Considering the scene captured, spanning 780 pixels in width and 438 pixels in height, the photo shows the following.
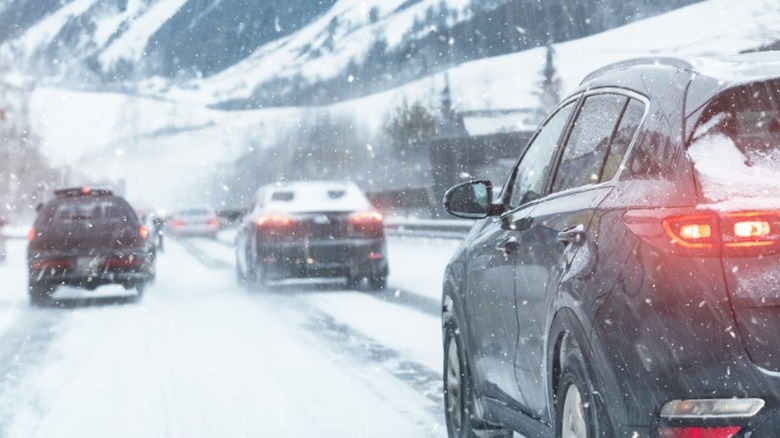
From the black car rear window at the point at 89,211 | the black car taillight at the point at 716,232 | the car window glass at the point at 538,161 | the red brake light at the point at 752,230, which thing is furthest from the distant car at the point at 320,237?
the red brake light at the point at 752,230

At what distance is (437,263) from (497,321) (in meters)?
21.0

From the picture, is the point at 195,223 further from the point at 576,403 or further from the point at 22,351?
the point at 576,403

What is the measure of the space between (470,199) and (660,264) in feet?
7.62

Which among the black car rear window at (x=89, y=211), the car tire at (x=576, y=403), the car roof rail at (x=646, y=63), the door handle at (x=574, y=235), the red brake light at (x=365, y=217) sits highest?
the car roof rail at (x=646, y=63)

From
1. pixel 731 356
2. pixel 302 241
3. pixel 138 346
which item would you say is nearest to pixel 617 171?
pixel 731 356

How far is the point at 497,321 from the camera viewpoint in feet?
19.3

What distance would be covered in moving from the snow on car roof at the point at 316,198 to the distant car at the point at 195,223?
33.7 meters

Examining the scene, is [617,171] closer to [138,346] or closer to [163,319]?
[138,346]

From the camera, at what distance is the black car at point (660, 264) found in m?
3.93

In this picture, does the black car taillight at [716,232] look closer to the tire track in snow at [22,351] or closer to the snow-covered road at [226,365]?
the snow-covered road at [226,365]

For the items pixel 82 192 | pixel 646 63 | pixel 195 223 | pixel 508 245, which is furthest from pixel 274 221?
pixel 195 223

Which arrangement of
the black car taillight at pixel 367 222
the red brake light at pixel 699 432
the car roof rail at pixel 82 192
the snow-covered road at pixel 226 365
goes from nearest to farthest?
the red brake light at pixel 699 432, the snow-covered road at pixel 226 365, the black car taillight at pixel 367 222, the car roof rail at pixel 82 192

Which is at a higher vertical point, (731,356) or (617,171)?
(617,171)

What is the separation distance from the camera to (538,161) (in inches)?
245
